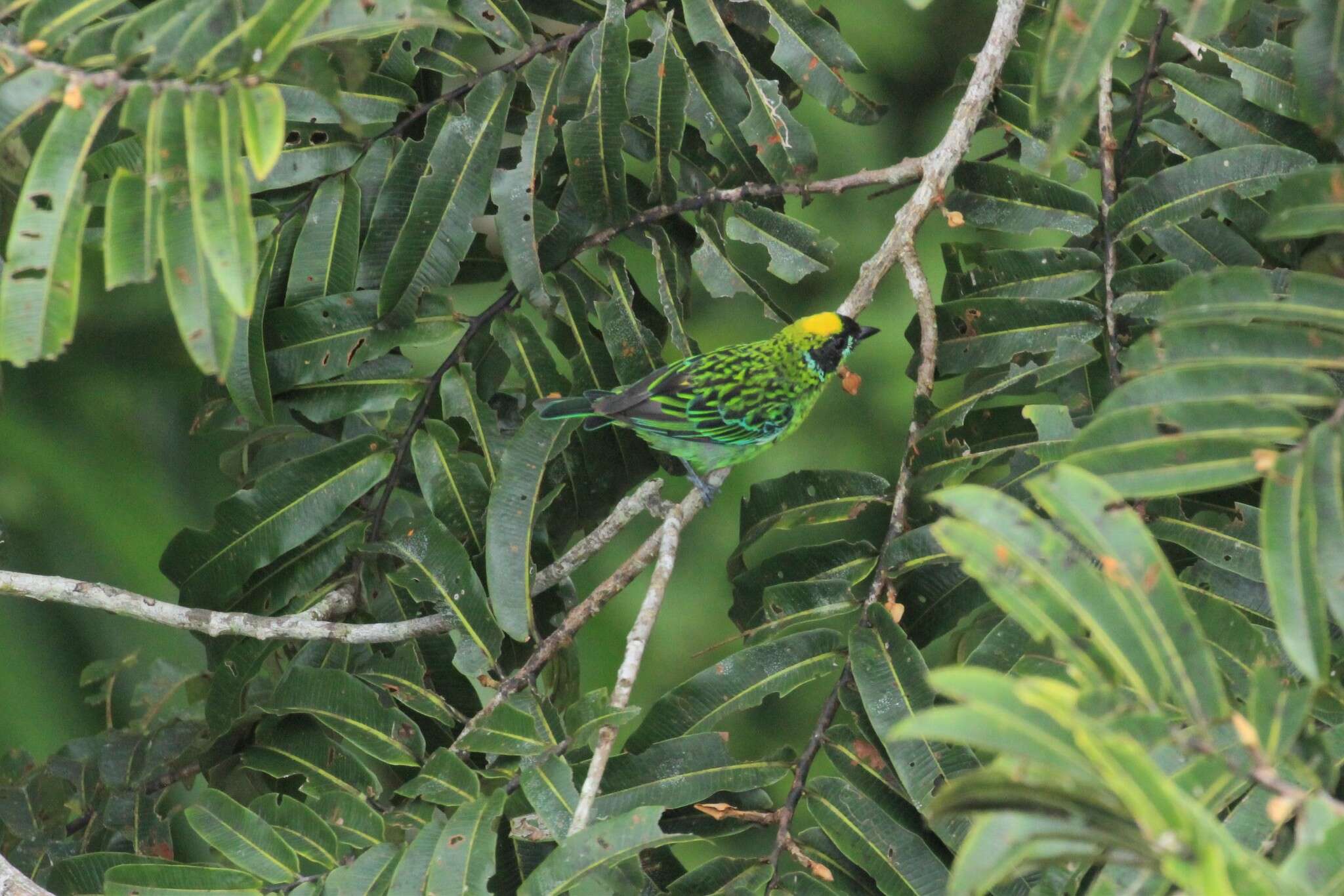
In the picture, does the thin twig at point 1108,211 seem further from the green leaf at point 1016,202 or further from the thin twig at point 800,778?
the thin twig at point 800,778

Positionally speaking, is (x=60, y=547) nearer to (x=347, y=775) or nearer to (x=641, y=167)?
(x=347, y=775)

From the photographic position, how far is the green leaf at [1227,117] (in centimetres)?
235

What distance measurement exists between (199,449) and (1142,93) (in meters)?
2.82

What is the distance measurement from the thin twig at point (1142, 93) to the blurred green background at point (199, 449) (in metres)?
0.56

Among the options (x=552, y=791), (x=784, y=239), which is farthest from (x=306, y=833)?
(x=784, y=239)

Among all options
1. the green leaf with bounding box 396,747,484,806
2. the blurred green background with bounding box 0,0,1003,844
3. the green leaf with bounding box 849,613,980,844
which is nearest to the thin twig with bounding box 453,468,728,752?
the green leaf with bounding box 396,747,484,806

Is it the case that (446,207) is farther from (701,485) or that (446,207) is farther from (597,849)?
(597,849)

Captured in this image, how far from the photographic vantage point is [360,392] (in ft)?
8.23

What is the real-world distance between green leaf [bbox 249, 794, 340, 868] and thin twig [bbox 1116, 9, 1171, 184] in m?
2.09

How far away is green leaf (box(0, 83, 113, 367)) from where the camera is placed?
58.4 inches

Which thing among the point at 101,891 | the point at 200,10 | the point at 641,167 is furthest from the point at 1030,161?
the point at 101,891

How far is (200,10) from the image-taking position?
1.57 metres

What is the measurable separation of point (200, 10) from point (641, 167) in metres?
2.43

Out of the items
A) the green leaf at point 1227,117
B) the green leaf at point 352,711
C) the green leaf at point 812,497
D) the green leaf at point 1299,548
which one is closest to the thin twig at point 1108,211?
the green leaf at point 1227,117
